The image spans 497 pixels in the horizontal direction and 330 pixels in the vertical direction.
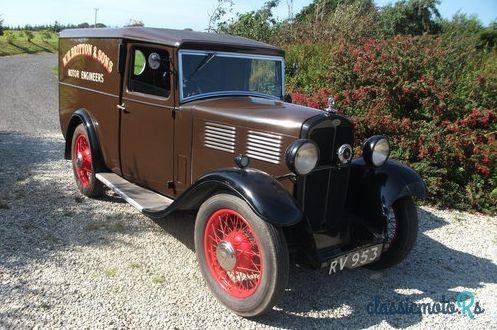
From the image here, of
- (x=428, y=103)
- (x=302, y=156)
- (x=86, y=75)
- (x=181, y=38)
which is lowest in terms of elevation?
(x=302, y=156)

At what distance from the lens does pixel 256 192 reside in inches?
118

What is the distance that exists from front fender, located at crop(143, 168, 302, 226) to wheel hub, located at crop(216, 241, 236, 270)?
0.39 metres

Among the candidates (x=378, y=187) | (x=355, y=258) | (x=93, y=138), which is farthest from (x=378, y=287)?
(x=93, y=138)

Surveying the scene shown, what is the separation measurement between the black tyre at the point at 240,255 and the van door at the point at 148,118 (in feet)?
3.30

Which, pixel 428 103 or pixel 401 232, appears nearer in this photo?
pixel 401 232

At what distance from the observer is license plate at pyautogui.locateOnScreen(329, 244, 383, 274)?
321cm

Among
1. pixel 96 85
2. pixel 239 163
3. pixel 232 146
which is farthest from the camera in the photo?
pixel 96 85

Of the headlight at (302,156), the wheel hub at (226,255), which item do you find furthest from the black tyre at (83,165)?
the headlight at (302,156)

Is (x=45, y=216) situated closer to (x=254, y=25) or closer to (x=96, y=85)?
(x=96, y=85)

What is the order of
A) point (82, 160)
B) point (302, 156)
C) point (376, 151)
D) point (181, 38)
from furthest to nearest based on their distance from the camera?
point (82, 160) → point (181, 38) → point (376, 151) → point (302, 156)

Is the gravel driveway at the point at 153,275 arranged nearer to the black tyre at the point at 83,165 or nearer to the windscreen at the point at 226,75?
the black tyre at the point at 83,165

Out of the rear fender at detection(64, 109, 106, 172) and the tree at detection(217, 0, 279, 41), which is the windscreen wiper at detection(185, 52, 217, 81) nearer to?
the rear fender at detection(64, 109, 106, 172)

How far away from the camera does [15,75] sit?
18.9 metres

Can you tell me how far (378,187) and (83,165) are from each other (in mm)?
3452
